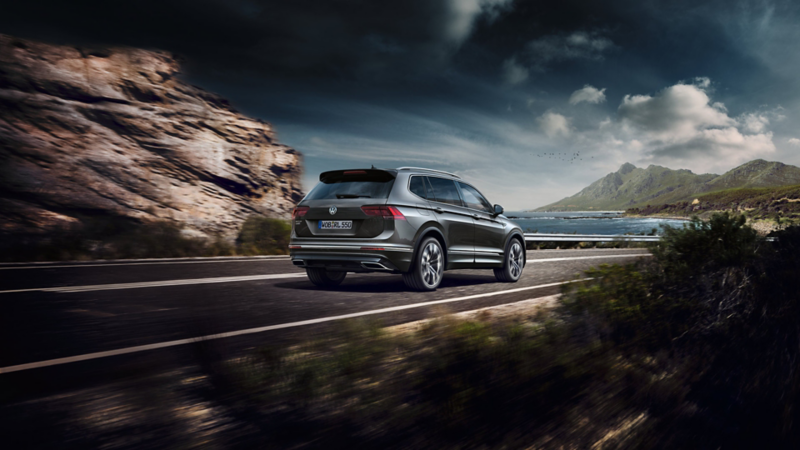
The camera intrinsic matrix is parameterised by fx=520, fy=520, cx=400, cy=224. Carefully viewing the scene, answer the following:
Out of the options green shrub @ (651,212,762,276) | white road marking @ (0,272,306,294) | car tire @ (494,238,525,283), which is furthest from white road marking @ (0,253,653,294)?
green shrub @ (651,212,762,276)

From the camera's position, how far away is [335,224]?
761 cm

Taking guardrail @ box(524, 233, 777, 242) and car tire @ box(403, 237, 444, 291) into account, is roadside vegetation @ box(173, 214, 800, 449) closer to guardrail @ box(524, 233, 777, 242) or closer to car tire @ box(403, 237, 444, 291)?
car tire @ box(403, 237, 444, 291)

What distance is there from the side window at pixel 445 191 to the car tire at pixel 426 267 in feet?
2.77

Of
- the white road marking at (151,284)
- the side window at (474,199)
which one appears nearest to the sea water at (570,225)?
the side window at (474,199)

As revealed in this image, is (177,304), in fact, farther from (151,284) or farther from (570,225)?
(570,225)

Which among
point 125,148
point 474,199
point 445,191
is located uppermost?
point 125,148

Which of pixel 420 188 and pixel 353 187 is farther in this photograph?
pixel 420 188

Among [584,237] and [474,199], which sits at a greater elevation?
[474,199]

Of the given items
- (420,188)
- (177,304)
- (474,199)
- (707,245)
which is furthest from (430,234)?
(707,245)

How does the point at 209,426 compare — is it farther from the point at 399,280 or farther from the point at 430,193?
the point at 399,280

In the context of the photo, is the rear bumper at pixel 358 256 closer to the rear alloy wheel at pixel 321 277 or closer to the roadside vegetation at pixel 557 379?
the rear alloy wheel at pixel 321 277

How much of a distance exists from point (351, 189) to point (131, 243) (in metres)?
7.75

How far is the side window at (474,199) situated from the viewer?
925 centimetres

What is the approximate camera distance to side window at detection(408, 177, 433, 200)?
26.3 feet
